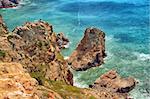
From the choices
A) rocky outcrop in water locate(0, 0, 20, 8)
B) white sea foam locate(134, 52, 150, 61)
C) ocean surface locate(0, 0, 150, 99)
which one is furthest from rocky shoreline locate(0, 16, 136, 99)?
rocky outcrop in water locate(0, 0, 20, 8)

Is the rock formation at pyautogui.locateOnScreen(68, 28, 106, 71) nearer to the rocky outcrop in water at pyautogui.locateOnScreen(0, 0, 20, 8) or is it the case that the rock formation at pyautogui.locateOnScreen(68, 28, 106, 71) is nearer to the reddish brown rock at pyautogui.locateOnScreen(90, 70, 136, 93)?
the reddish brown rock at pyautogui.locateOnScreen(90, 70, 136, 93)

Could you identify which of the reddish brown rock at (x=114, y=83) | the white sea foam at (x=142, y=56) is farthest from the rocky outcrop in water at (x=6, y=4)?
the reddish brown rock at (x=114, y=83)

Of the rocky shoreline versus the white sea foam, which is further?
the white sea foam

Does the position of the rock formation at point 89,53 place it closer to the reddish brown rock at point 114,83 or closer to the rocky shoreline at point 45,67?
the rocky shoreline at point 45,67

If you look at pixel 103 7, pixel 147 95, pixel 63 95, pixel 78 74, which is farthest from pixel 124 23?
pixel 63 95

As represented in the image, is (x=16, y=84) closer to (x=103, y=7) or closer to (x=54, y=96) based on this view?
(x=54, y=96)

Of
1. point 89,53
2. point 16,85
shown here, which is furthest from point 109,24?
point 16,85
